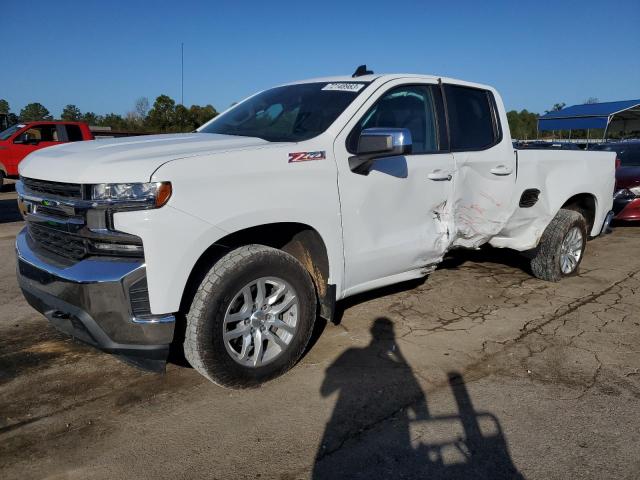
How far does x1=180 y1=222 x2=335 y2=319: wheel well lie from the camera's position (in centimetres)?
315

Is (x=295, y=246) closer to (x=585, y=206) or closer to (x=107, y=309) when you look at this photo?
(x=107, y=309)

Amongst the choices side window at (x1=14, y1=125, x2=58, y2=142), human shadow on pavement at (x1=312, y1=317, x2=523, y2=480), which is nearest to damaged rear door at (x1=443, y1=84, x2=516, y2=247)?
human shadow on pavement at (x1=312, y1=317, x2=523, y2=480)

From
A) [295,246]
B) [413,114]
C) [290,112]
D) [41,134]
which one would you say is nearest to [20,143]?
[41,134]

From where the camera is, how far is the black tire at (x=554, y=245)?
214 inches

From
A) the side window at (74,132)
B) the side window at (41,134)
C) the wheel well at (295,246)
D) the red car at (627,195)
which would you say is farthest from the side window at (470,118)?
the side window at (41,134)

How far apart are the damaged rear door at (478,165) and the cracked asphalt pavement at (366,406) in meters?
0.81

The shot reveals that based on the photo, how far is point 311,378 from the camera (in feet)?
11.4

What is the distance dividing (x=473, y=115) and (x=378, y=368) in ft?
8.02

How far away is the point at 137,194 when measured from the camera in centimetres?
270

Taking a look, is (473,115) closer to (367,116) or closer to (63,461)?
(367,116)

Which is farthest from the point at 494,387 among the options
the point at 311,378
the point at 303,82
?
the point at 303,82

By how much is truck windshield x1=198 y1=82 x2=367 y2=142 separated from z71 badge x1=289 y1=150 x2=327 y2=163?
0.21 metres

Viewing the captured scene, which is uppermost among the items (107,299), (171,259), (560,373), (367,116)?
(367,116)

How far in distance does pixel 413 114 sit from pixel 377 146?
1.03 metres
